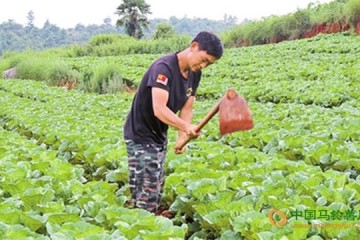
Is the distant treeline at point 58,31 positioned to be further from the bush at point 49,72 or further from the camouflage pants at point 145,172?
the camouflage pants at point 145,172

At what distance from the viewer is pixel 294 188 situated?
412cm

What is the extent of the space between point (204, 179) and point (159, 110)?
2.50 ft

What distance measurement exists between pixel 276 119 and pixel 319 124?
121 cm

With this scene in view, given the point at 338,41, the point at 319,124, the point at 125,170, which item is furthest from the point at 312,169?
the point at 338,41

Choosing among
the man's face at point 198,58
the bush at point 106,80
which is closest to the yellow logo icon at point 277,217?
the man's face at point 198,58

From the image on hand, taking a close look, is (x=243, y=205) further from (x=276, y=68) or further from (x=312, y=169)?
(x=276, y=68)

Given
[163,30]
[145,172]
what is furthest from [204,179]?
[163,30]

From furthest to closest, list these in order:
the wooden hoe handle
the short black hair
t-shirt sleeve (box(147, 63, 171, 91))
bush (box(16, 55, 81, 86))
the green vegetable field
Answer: bush (box(16, 55, 81, 86)) < t-shirt sleeve (box(147, 63, 171, 91)) < the short black hair < the wooden hoe handle < the green vegetable field

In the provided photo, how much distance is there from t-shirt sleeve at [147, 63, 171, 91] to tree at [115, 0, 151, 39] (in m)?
44.5

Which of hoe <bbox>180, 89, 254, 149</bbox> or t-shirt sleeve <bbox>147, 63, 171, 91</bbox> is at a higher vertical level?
t-shirt sleeve <bbox>147, 63, 171, 91</bbox>

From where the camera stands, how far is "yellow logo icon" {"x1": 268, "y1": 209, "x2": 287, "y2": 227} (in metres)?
3.26

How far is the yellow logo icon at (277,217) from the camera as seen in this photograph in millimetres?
3258

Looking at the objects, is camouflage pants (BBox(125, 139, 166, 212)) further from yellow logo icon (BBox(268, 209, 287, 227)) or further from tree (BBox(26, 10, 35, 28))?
tree (BBox(26, 10, 35, 28))

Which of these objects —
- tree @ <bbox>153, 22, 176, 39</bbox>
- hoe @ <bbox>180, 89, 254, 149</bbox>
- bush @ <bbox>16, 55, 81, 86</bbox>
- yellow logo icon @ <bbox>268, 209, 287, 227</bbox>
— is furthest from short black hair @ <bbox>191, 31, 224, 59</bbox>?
tree @ <bbox>153, 22, 176, 39</bbox>
